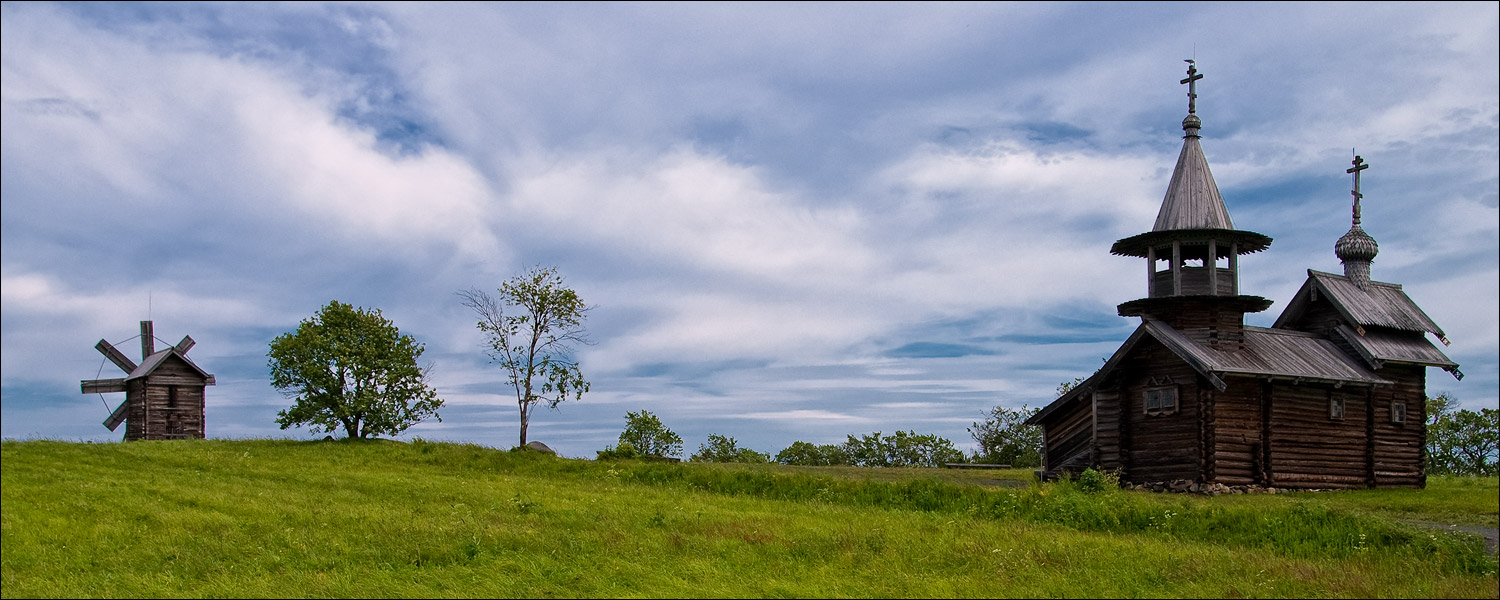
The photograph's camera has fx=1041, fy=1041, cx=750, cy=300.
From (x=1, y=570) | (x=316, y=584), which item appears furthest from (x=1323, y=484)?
(x=1, y=570)

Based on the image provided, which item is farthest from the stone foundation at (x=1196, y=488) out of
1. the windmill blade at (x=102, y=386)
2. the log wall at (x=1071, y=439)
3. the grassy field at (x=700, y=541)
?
the windmill blade at (x=102, y=386)

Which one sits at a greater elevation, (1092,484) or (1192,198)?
(1192,198)

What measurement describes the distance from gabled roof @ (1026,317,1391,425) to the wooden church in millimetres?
72

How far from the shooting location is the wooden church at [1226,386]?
1336 inches

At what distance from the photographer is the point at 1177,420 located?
3438 centimetres

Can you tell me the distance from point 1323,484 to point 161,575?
34.9 m

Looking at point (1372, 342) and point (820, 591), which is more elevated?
point (1372, 342)

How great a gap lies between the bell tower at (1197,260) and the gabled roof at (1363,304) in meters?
5.98

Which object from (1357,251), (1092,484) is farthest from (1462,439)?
(1092,484)

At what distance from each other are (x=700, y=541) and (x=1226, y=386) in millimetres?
21219

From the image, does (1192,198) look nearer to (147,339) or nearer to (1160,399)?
(1160,399)

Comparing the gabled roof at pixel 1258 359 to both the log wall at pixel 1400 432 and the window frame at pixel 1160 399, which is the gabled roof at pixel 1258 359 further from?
the log wall at pixel 1400 432

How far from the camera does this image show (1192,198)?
37.5 meters

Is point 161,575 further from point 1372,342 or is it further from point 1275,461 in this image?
point 1372,342
